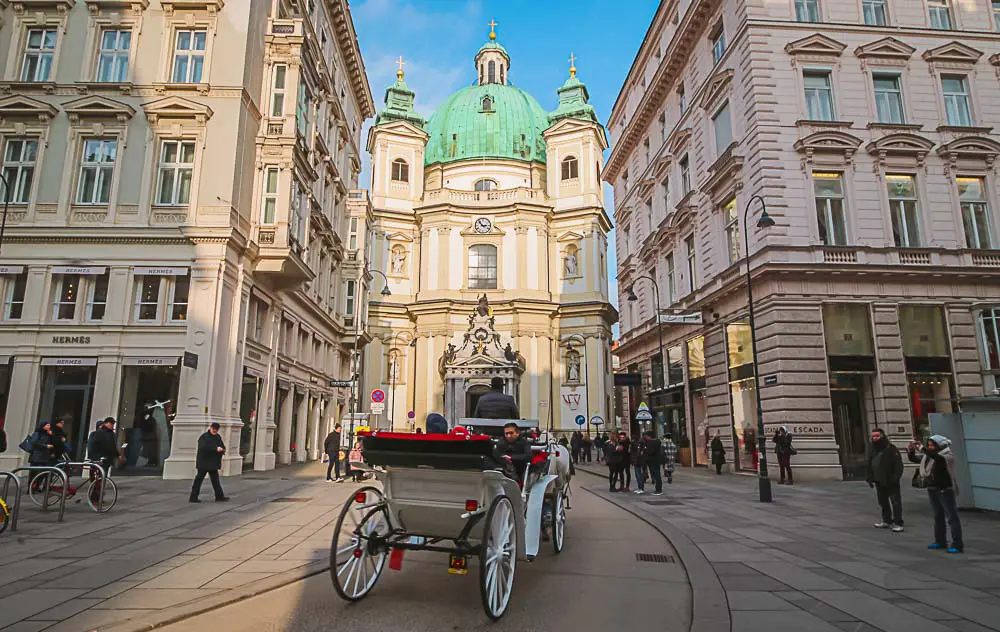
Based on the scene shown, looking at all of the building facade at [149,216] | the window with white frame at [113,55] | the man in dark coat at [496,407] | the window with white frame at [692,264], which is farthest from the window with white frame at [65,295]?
the window with white frame at [692,264]

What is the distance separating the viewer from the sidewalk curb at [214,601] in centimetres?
529

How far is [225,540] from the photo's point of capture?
9.36m

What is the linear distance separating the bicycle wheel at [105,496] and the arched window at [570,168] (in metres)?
48.8

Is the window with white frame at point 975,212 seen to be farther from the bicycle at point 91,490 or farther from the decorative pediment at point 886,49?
the bicycle at point 91,490

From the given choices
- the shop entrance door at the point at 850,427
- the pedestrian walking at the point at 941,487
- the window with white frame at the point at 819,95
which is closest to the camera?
the pedestrian walking at the point at 941,487

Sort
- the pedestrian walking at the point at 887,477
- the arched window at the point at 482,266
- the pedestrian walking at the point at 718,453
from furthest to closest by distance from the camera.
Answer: the arched window at the point at 482,266 → the pedestrian walking at the point at 718,453 → the pedestrian walking at the point at 887,477

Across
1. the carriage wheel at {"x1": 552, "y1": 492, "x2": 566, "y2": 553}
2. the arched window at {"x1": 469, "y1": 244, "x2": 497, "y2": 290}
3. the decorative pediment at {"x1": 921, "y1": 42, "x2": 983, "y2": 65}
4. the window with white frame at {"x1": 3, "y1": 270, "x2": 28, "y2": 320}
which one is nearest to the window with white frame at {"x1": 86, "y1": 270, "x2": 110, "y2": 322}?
the window with white frame at {"x1": 3, "y1": 270, "x2": 28, "y2": 320}

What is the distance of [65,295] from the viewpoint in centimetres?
2103

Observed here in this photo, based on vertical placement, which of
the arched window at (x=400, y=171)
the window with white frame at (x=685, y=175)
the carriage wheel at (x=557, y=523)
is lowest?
the carriage wheel at (x=557, y=523)

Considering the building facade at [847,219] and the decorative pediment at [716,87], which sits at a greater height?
the decorative pediment at [716,87]

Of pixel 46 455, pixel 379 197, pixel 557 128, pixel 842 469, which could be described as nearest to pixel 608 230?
pixel 557 128

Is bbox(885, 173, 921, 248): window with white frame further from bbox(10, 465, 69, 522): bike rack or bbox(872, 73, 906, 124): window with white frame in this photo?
bbox(10, 465, 69, 522): bike rack

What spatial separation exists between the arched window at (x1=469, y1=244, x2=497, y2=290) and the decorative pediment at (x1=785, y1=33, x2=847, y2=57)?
108 ft

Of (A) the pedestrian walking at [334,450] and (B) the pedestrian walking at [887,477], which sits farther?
(A) the pedestrian walking at [334,450]
